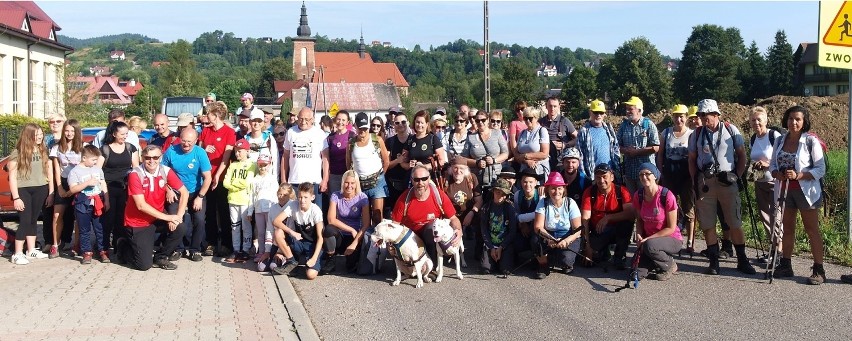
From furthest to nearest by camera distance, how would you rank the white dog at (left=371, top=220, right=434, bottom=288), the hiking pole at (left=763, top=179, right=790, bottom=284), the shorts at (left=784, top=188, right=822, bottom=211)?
the white dog at (left=371, top=220, right=434, bottom=288), the hiking pole at (left=763, top=179, right=790, bottom=284), the shorts at (left=784, top=188, right=822, bottom=211)

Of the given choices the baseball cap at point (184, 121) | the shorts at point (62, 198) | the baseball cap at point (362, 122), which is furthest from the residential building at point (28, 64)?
the baseball cap at point (362, 122)

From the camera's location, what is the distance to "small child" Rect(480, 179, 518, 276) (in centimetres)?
862

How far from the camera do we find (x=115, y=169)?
980 cm

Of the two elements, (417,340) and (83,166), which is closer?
(417,340)

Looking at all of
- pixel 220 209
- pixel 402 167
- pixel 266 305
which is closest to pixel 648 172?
pixel 402 167

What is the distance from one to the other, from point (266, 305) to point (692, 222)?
17.1ft

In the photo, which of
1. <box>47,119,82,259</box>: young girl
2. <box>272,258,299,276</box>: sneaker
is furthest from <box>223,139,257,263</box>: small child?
<box>47,119,82,259</box>: young girl

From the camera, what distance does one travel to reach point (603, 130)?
31.6 ft

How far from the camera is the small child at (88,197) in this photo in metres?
9.45

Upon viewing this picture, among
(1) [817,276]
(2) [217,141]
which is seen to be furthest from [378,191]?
(1) [817,276]

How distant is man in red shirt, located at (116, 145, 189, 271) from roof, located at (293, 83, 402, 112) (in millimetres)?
70654

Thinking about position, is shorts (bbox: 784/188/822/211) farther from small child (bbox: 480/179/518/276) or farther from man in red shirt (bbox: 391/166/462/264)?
man in red shirt (bbox: 391/166/462/264)

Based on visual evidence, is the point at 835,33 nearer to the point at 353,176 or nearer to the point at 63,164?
the point at 353,176

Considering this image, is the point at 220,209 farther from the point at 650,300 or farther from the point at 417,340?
the point at 650,300
